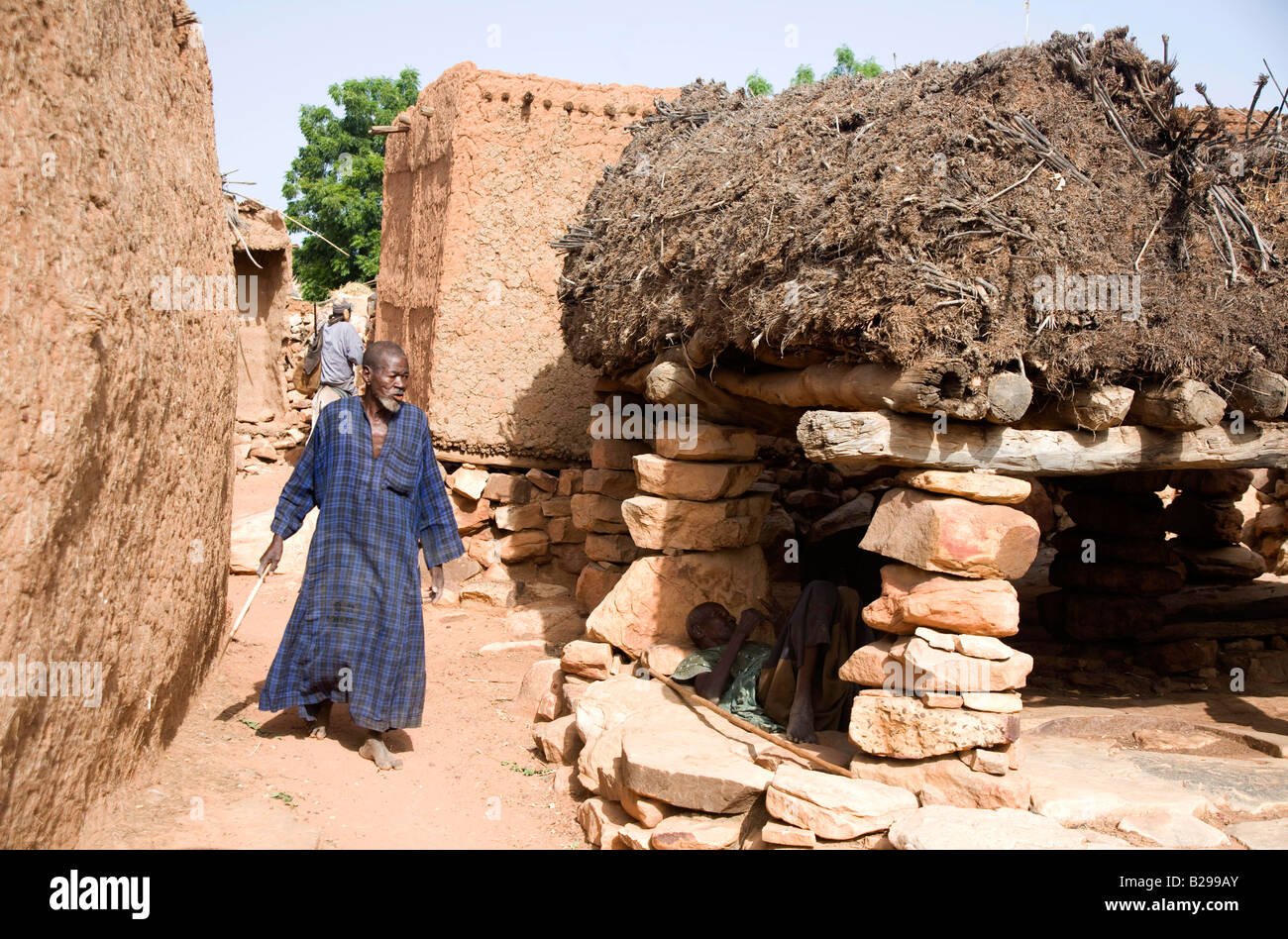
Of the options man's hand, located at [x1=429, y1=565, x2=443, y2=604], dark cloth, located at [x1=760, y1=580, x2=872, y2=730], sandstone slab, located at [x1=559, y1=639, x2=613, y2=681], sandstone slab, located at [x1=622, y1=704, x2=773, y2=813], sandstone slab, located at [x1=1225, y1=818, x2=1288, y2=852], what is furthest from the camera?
sandstone slab, located at [x1=559, y1=639, x2=613, y2=681]

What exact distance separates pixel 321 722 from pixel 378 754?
1.27ft

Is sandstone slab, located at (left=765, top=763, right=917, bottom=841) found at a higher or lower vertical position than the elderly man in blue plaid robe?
lower

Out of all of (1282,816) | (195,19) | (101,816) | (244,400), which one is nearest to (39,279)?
(101,816)

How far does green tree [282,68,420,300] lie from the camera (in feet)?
68.4

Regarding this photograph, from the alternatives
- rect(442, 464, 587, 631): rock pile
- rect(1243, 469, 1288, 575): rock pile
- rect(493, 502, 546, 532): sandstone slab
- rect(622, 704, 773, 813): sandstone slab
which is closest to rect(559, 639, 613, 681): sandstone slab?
rect(622, 704, 773, 813): sandstone slab

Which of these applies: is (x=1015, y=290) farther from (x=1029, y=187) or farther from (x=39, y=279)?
(x=39, y=279)

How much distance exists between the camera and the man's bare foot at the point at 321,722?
478 cm

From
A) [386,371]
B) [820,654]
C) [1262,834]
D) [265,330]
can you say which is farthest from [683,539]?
[265,330]

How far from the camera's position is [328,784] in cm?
437

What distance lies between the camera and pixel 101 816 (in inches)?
132

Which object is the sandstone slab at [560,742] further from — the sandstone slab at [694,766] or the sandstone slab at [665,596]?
the sandstone slab at [665,596]

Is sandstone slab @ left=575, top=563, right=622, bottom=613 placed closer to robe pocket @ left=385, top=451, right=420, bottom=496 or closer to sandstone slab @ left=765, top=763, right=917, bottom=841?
robe pocket @ left=385, top=451, right=420, bottom=496

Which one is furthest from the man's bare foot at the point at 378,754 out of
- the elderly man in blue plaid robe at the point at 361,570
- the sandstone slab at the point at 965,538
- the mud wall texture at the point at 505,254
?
the mud wall texture at the point at 505,254
